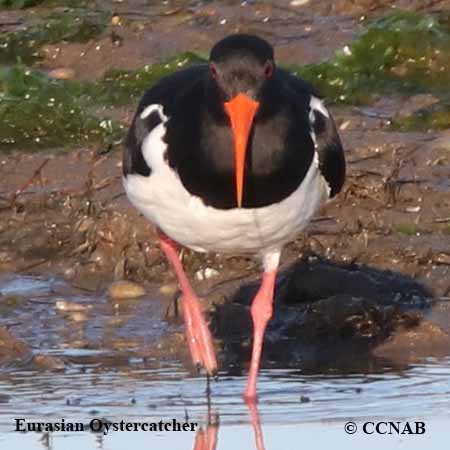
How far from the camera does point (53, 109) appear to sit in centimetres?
970

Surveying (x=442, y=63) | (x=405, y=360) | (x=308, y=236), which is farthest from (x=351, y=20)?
(x=405, y=360)

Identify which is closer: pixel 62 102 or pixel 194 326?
pixel 194 326

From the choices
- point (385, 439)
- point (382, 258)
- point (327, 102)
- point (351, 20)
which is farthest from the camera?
point (351, 20)

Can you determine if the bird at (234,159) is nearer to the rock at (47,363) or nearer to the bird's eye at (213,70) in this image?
the bird's eye at (213,70)

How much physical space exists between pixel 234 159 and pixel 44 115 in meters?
3.31

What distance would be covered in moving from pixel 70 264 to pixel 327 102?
1.88m

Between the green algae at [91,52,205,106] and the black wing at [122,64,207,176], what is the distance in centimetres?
257

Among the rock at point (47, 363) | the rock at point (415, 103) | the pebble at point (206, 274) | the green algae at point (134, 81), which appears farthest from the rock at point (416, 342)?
the green algae at point (134, 81)

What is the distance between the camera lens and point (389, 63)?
32.9 ft

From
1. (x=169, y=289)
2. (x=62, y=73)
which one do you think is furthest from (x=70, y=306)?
(x=62, y=73)

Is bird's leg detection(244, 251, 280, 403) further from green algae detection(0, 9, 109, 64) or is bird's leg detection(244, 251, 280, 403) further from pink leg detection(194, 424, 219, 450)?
green algae detection(0, 9, 109, 64)

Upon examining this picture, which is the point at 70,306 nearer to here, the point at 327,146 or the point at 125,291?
the point at 125,291

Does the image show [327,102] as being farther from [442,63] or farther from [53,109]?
[53,109]

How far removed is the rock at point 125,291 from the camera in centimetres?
818
